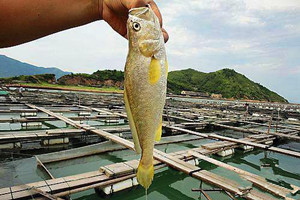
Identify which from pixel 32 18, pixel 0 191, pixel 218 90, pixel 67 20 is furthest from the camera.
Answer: pixel 218 90

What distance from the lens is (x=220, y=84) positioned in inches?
4528

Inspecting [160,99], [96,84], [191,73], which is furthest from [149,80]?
[191,73]

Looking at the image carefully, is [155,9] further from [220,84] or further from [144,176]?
[220,84]

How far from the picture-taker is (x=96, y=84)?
2987 inches

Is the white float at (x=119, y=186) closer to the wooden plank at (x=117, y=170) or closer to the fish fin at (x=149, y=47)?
the wooden plank at (x=117, y=170)

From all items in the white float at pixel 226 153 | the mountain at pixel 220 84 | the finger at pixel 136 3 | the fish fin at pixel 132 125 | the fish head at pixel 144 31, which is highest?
the mountain at pixel 220 84

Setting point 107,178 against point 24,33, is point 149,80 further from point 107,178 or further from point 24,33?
point 107,178

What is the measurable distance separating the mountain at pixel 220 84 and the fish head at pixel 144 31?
8728cm

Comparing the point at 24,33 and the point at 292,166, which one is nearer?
the point at 24,33

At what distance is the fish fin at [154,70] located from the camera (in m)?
1.63

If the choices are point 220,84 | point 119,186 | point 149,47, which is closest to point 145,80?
point 149,47

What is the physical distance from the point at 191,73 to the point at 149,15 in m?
143

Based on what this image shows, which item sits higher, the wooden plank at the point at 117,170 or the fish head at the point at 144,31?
the fish head at the point at 144,31

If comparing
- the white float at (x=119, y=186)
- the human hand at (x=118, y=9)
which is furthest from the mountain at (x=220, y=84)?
the human hand at (x=118, y=9)
